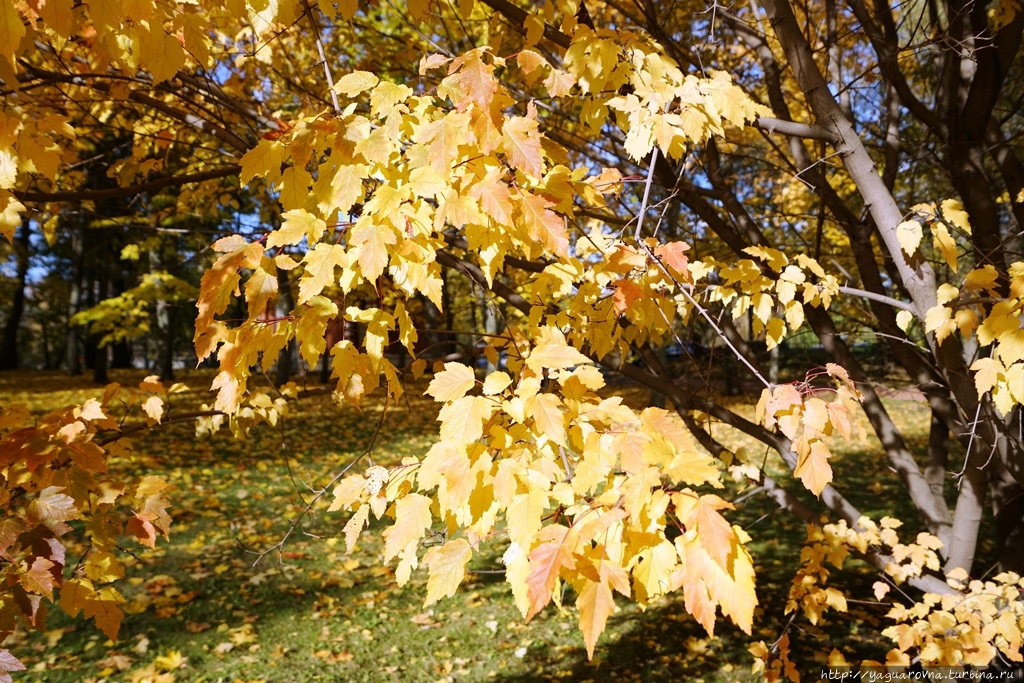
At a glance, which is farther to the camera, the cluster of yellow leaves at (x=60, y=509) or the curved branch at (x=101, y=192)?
the curved branch at (x=101, y=192)

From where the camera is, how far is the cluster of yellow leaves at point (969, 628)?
9.62 ft

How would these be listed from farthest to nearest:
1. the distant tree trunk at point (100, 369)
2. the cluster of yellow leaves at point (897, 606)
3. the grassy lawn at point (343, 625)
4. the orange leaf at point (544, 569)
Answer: the distant tree trunk at point (100, 369), the grassy lawn at point (343, 625), the cluster of yellow leaves at point (897, 606), the orange leaf at point (544, 569)

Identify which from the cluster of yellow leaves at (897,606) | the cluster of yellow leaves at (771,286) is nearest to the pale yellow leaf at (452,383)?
the cluster of yellow leaves at (771,286)

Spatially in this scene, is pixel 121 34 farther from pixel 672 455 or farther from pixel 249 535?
pixel 249 535

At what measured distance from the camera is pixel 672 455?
1.55m

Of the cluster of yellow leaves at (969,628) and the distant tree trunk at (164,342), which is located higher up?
the distant tree trunk at (164,342)

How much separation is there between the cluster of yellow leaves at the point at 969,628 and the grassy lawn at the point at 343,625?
30 cm

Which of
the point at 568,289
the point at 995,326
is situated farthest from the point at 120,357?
the point at 995,326

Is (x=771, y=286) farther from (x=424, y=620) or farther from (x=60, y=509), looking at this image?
(x=424, y=620)

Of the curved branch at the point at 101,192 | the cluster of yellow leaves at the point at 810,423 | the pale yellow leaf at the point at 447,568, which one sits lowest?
the pale yellow leaf at the point at 447,568

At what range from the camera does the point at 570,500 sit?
5.24 ft

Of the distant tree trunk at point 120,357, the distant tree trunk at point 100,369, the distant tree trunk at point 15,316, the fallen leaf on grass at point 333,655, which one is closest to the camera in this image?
the fallen leaf on grass at point 333,655

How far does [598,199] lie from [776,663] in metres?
3.11

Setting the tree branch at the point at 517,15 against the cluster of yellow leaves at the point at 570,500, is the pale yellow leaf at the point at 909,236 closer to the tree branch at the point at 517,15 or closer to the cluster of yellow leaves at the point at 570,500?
the cluster of yellow leaves at the point at 570,500
